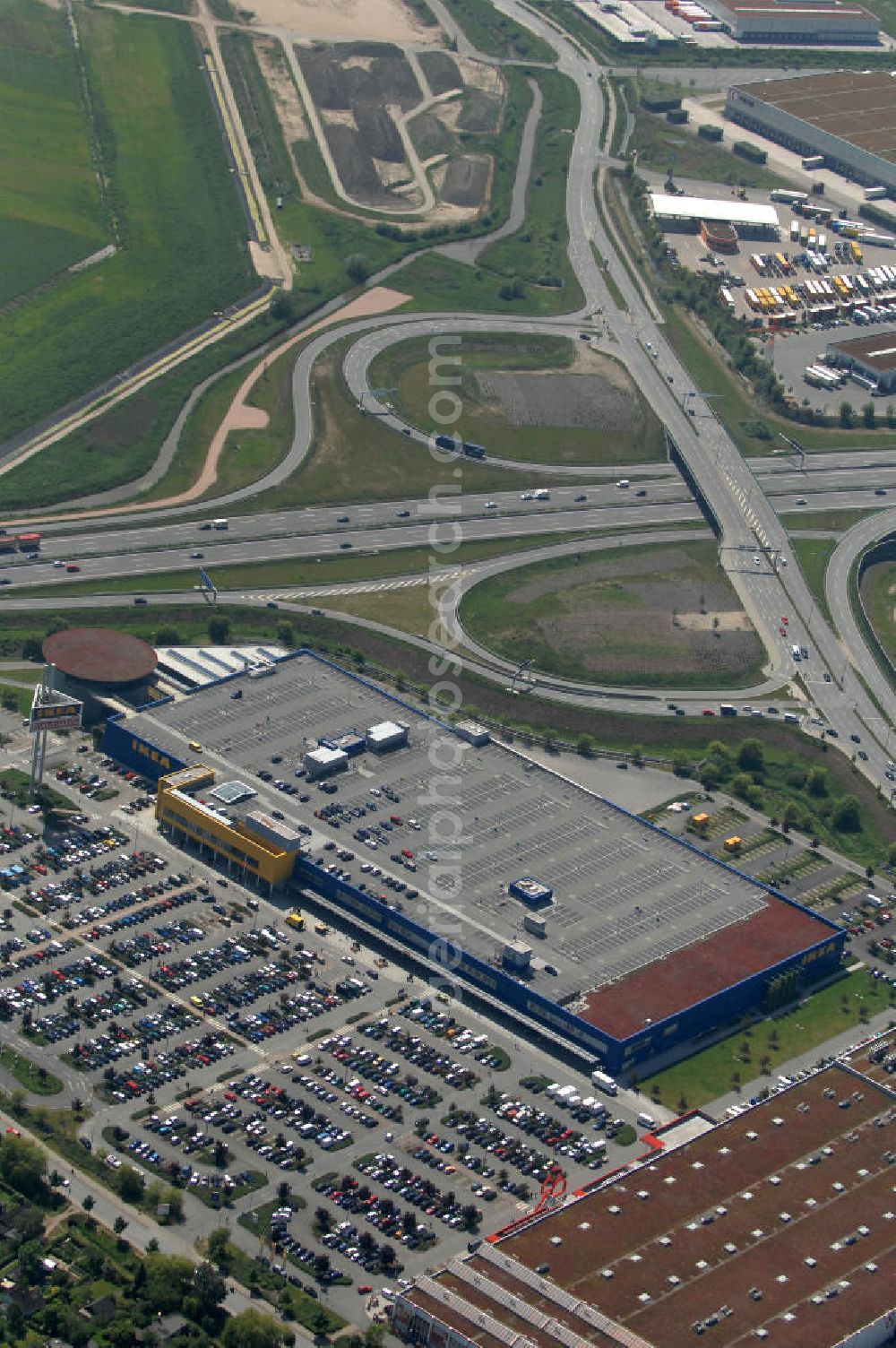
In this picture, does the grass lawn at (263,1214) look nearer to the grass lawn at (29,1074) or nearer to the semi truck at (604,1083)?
the grass lawn at (29,1074)

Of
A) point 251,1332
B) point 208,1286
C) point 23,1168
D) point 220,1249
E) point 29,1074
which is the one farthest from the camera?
point 29,1074

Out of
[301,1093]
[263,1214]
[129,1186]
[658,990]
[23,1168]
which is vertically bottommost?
[263,1214]

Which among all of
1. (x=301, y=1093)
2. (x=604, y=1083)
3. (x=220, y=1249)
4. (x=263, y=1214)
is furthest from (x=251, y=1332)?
(x=604, y=1083)

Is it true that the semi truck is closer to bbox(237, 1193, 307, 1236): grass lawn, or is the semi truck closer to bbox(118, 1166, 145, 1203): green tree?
bbox(237, 1193, 307, 1236): grass lawn

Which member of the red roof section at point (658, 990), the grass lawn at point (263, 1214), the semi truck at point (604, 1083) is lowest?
the grass lawn at point (263, 1214)

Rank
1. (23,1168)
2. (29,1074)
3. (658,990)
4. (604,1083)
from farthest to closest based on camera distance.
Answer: (658,990) < (604,1083) < (29,1074) < (23,1168)

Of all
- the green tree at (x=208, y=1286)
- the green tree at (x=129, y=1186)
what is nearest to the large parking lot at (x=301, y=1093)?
the green tree at (x=129, y=1186)

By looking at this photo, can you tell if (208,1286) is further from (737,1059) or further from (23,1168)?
(737,1059)
